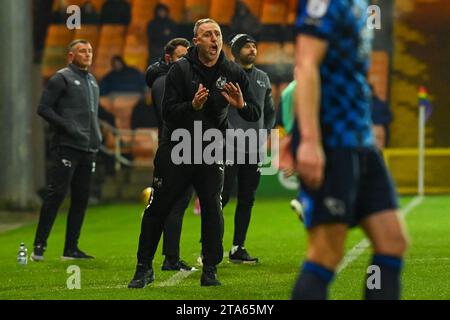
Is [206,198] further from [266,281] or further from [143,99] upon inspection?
[143,99]

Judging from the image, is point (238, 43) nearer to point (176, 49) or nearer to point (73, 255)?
point (176, 49)

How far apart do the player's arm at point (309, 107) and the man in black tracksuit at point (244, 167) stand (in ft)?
18.9

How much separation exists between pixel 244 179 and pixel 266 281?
208cm

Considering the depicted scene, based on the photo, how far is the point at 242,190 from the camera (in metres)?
11.6

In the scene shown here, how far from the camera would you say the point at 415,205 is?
1942 centimetres

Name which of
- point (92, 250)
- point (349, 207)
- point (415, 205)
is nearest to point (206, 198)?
point (349, 207)

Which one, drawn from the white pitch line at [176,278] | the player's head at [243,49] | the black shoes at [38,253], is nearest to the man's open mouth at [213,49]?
the white pitch line at [176,278]

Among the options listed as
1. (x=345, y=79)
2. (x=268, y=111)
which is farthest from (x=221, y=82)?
(x=345, y=79)

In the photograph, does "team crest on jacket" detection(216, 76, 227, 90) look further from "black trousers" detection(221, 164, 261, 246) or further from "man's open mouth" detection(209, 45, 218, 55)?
"black trousers" detection(221, 164, 261, 246)

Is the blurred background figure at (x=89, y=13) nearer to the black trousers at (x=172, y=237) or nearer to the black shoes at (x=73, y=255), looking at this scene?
the black shoes at (x=73, y=255)

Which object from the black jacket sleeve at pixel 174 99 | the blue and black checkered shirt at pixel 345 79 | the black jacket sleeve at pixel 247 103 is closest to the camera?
the blue and black checkered shirt at pixel 345 79

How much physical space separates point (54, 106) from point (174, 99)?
3.55m

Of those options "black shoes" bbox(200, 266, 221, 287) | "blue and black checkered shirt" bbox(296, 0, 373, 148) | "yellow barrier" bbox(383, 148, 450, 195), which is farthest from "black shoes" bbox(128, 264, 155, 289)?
"yellow barrier" bbox(383, 148, 450, 195)

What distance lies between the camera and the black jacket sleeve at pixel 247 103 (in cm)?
901
